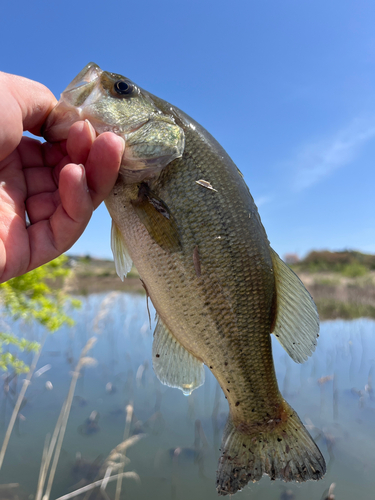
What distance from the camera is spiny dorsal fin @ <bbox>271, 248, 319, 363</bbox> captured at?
167cm

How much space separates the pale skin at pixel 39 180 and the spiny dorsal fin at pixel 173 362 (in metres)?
0.78

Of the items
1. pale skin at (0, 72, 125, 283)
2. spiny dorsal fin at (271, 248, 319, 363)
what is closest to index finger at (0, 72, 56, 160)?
pale skin at (0, 72, 125, 283)

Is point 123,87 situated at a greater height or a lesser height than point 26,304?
greater

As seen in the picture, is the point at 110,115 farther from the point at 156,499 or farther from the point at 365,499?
the point at 365,499

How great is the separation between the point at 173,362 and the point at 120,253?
0.72 meters

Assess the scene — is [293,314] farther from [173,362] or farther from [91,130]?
[91,130]

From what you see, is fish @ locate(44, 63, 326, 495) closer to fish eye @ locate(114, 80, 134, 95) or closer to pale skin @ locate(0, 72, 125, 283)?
fish eye @ locate(114, 80, 134, 95)

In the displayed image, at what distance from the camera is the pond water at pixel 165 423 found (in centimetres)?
544

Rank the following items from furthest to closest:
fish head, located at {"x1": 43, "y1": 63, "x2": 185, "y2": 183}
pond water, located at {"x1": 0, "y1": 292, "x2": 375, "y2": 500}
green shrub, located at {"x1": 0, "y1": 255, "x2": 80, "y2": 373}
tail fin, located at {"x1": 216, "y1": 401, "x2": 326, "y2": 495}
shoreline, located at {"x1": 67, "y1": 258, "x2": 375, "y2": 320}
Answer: shoreline, located at {"x1": 67, "y1": 258, "x2": 375, "y2": 320}
green shrub, located at {"x1": 0, "y1": 255, "x2": 80, "y2": 373}
pond water, located at {"x1": 0, "y1": 292, "x2": 375, "y2": 500}
fish head, located at {"x1": 43, "y1": 63, "x2": 185, "y2": 183}
tail fin, located at {"x1": 216, "y1": 401, "x2": 326, "y2": 495}

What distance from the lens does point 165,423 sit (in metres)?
6.79

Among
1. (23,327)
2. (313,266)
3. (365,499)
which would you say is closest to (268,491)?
(365,499)

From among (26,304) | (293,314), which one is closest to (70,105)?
(293,314)

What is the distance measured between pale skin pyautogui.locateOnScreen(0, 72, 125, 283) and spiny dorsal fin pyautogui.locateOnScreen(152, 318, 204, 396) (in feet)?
2.56

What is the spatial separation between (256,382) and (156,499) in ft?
17.4
